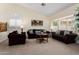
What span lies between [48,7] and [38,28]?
726 mm

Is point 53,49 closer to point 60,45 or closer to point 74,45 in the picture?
point 60,45

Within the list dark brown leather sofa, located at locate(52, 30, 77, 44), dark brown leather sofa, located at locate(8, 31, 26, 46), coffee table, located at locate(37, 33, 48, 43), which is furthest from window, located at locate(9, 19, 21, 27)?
dark brown leather sofa, located at locate(52, 30, 77, 44)

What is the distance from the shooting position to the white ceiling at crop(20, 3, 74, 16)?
372cm

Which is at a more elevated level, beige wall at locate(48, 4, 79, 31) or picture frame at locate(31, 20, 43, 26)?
beige wall at locate(48, 4, 79, 31)

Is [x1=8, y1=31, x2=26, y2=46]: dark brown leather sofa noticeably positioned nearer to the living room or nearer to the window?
the living room

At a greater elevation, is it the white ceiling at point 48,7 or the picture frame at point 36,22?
the white ceiling at point 48,7

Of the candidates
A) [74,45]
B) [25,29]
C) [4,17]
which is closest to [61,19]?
[74,45]

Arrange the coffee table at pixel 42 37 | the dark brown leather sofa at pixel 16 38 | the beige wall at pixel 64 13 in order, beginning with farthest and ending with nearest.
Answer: the coffee table at pixel 42 37 → the dark brown leather sofa at pixel 16 38 → the beige wall at pixel 64 13

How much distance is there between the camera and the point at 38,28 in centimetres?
393

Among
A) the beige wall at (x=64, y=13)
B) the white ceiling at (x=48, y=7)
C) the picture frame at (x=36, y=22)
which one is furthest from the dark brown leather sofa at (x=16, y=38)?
the beige wall at (x=64, y=13)

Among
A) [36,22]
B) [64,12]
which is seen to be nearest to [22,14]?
[36,22]

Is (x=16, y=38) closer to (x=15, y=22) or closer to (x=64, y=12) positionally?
(x=15, y=22)

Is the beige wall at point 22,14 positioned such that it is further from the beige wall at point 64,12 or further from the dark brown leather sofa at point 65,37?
the dark brown leather sofa at point 65,37

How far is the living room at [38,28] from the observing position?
371cm
